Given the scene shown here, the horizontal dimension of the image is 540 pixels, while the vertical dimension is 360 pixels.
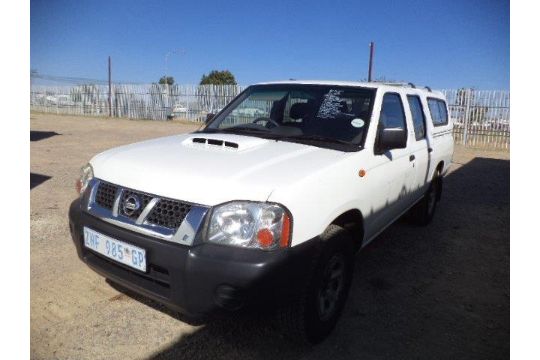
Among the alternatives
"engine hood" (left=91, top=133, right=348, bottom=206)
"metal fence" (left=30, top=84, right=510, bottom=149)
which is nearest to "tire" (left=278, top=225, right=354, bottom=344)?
"engine hood" (left=91, top=133, right=348, bottom=206)

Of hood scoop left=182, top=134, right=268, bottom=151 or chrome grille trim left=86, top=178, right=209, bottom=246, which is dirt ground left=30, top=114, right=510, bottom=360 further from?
hood scoop left=182, top=134, right=268, bottom=151

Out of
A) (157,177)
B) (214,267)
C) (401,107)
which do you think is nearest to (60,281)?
(157,177)

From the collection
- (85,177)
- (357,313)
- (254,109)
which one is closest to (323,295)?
(357,313)

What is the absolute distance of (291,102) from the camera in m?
3.67

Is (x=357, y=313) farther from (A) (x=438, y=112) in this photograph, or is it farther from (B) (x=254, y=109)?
(A) (x=438, y=112)

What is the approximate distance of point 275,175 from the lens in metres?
2.23

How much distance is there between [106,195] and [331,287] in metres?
1.61

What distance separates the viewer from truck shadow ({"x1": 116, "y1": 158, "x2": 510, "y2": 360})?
2535 mm

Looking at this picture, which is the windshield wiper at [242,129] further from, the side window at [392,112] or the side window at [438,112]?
the side window at [438,112]

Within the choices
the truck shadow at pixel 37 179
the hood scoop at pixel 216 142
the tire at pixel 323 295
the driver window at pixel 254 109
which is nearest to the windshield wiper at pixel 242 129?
the driver window at pixel 254 109

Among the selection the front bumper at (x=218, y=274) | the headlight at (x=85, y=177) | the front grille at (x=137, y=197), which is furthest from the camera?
the headlight at (x=85, y=177)

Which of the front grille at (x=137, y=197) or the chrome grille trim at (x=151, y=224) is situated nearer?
the chrome grille trim at (x=151, y=224)

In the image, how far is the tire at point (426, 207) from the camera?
5.05 m

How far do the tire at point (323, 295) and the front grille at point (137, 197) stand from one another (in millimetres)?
994
